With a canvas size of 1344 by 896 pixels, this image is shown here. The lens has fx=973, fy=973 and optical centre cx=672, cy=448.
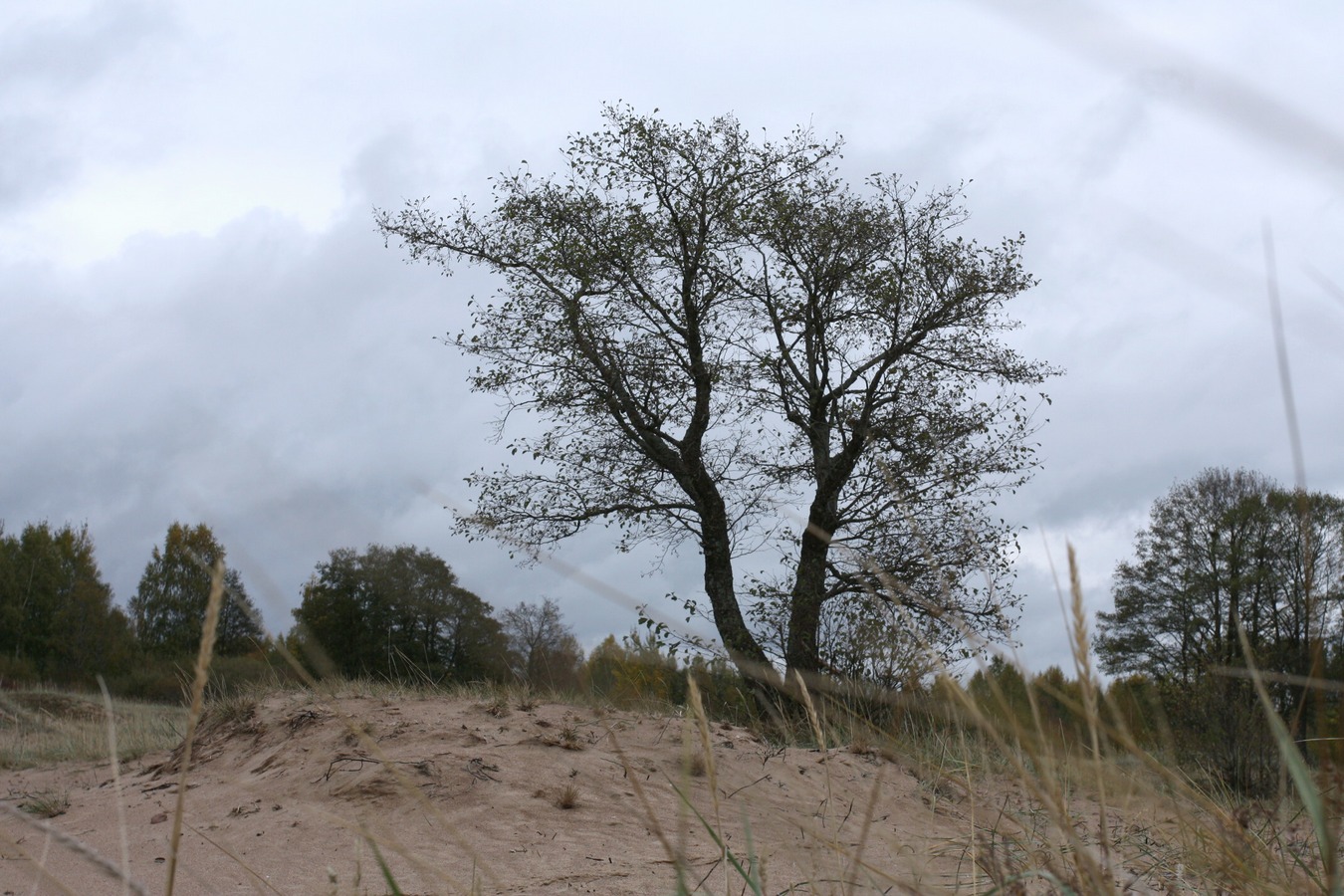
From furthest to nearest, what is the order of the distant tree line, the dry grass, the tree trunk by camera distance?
the tree trunk
the dry grass
the distant tree line

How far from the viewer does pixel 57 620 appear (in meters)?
31.3

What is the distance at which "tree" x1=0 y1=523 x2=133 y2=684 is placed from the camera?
30438 millimetres

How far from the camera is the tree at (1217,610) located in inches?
480

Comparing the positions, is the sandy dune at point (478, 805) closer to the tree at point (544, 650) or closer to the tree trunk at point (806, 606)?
the tree at point (544, 650)

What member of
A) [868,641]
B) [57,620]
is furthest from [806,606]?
[57,620]

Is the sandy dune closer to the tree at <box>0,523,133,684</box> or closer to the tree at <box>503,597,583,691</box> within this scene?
the tree at <box>503,597,583,691</box>

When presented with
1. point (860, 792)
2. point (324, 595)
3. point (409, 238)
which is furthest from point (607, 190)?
point (860, 792)

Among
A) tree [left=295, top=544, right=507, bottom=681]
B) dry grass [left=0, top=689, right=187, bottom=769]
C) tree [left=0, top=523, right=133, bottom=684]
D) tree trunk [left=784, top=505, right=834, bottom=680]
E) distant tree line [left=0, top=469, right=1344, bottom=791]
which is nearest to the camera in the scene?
distant tree line [left=0, top=469, right=1344, bottom=791]

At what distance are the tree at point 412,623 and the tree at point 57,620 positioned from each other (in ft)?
70.7

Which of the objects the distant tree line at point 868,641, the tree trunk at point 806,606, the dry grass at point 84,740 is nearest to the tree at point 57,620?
the distant tree line at point 868,641

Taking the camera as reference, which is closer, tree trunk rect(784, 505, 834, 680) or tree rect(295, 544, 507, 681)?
tree rect(295, 544, 507, 681)

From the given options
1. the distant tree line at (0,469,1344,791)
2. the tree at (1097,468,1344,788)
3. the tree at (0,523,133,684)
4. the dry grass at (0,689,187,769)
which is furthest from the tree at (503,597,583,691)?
the tree at (0,523,133,684)

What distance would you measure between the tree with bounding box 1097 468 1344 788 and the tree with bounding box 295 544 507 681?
8264 mm

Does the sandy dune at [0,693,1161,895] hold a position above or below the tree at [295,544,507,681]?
below
